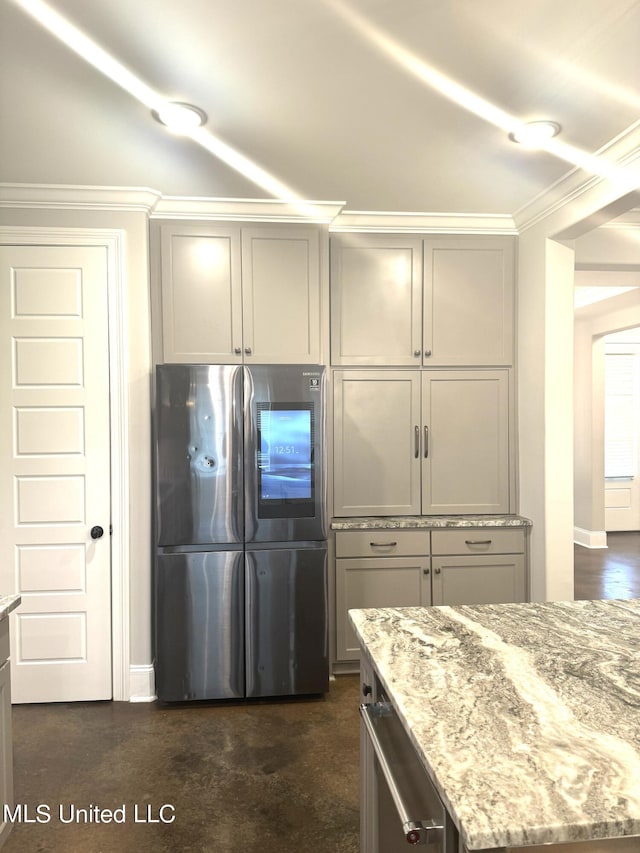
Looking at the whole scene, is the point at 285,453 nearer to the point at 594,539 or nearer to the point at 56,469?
the point at 56,469

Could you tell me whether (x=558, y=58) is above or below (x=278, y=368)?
above

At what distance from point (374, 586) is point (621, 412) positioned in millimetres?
5896

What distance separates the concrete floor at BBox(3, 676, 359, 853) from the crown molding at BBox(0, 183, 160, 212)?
2.62 meters

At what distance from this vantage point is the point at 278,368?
10.1 ft

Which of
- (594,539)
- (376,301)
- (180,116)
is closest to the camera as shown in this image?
(180,116)

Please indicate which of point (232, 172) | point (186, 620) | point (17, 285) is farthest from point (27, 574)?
point (232, 172)

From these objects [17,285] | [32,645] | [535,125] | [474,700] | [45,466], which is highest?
[535,125]

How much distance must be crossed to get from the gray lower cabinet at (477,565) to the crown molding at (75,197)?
96.3 inches

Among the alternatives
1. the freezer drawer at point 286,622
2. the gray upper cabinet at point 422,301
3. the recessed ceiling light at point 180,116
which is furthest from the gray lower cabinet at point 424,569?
the recessed ceiling light at point 180,116

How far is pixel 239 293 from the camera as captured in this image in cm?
327

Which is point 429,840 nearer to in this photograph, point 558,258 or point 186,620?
point 186,620

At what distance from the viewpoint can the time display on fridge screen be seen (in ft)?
10.1

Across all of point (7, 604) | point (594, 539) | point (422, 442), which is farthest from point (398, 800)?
point (594, 539)

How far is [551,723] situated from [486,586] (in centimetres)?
246
